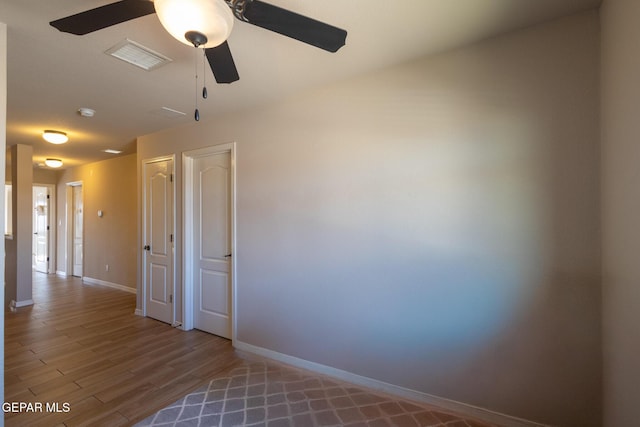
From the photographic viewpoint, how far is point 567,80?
170 centimetres

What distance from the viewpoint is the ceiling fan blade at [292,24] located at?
122 cm

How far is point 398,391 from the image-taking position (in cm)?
223

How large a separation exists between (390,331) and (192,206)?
8.84 ft

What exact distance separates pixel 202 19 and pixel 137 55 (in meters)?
1.18

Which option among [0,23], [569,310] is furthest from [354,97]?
[0,23]

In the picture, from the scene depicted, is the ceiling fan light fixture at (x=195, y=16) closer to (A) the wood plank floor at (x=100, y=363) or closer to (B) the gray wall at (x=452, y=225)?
(B) the gray wall at (x=452, y=225)

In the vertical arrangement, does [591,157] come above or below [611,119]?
below

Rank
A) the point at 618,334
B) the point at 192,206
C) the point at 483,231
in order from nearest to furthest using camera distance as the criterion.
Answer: the point at 618,334 < the point at 483,231 < the point at 192,206

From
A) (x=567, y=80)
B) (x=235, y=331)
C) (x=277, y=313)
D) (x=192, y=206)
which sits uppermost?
(x=567, y=80)

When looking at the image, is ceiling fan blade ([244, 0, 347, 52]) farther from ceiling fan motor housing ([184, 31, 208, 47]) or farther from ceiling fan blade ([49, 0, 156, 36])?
ceiling fan blade ([49, 0, 156, 36])

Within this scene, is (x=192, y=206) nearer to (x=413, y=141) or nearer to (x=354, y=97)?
(x=354, y=97)

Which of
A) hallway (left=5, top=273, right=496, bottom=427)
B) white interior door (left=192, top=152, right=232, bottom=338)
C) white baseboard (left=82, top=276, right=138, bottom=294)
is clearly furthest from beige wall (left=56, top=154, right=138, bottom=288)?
white interior door (left=192, top=152, right=232, bottom=338)

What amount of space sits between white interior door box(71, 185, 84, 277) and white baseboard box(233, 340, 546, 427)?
5807 mm

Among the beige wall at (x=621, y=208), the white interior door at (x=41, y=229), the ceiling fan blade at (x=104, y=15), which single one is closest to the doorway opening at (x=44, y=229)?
the white interior door at (x=41, y=229)
